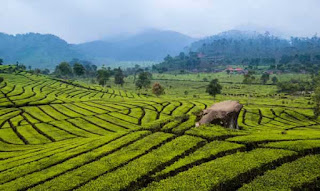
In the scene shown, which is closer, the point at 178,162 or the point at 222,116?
the point at 178,162

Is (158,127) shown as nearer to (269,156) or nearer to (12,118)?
(269,156)

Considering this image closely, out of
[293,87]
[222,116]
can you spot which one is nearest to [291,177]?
[222,116]

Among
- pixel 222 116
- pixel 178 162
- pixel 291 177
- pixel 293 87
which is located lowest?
pixel 293 87

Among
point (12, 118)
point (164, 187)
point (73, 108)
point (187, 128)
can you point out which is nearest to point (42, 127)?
point (12, 118)

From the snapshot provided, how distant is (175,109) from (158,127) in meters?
43.6

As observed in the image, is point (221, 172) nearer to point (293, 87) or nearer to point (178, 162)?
point (178, 162)

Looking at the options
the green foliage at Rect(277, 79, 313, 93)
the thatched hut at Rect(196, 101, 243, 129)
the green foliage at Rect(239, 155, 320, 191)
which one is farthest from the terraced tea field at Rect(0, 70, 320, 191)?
the green foliage at Rect(277, 79, 313, 93)

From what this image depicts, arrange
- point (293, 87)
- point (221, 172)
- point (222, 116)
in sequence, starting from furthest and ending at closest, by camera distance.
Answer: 1. point (293, 87)
2. point (222, 116)
3. point (221, 172)

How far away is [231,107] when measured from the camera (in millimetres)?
39875

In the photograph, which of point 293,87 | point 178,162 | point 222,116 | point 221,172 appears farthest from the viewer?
point 293,87

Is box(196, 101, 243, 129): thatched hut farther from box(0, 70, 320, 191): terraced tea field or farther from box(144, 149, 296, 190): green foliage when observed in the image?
box(144, 149, 296, 190): green foliage

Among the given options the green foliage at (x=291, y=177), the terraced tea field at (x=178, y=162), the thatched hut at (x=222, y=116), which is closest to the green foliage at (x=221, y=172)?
the terraced tea field at (x=178, y=162)

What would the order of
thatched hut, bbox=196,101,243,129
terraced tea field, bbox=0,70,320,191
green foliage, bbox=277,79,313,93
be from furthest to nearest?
1. green foliage, bbox=277,79,313,93
2. thatched hut, bbox=196,101,243,129
3. terraced tea field, bbox=0,70,320,191

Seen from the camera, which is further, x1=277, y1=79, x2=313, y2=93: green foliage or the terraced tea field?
x1=277, y1=79, x2=313, y2=93: green foliage
